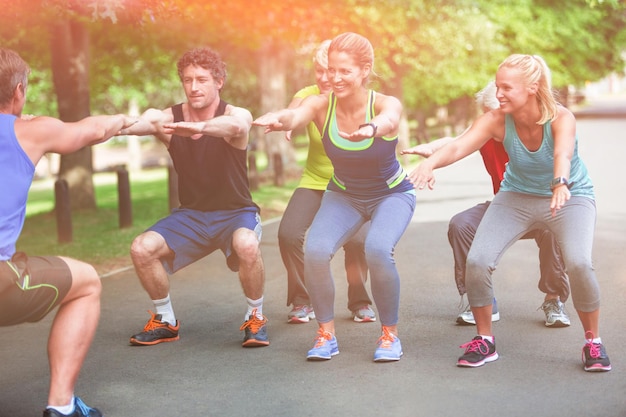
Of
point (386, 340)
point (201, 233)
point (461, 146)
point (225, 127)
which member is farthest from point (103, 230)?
point (461, 146)

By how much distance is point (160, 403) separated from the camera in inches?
203

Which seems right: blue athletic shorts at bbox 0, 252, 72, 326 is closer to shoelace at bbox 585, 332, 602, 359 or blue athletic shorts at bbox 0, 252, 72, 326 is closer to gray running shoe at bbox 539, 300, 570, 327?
shoelace at bbox 585, 332, 602, 359

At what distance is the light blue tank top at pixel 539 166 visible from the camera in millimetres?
5730

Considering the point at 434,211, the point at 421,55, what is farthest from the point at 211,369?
the point at 421,55

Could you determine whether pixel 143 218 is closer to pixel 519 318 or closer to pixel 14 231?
pixel 519 318

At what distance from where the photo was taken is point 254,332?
20.9 ft

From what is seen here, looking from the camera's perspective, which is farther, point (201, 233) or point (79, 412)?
point (201, 233)

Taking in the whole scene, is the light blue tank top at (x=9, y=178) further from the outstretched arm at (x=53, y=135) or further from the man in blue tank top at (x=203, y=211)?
the man in blue tank top at (x=203, y=211)

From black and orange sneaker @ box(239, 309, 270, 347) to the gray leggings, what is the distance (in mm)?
1417

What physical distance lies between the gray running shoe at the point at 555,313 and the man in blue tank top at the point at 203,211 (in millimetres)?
1948

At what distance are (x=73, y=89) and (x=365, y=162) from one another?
36.8 feet

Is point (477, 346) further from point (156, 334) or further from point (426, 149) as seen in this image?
point (156, 334)

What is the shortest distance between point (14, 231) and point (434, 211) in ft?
A: 31.6

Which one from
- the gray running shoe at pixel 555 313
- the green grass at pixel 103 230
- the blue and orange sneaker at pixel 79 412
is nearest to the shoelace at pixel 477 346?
the gray running shoe at pixel 555 313
